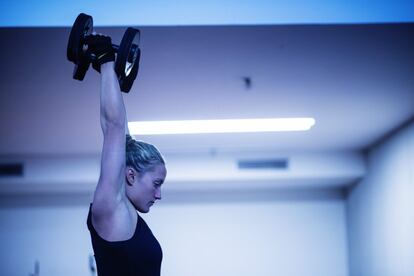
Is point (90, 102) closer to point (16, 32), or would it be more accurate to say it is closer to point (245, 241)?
point (16, 32)

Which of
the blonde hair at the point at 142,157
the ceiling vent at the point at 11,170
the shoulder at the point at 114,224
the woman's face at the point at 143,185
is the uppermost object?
the ceiling vent at the point at 11,170

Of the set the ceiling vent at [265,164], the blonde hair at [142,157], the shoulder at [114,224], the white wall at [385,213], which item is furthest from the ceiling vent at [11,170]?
the shoulder at [114,224]

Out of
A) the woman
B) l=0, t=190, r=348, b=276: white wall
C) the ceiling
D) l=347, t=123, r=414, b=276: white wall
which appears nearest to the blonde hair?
the woman

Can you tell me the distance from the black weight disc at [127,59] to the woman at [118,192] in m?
0.03

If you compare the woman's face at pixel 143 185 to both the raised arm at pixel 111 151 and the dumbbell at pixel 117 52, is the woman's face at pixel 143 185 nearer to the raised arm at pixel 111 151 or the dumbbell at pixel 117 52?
the raised arm at pixel 111 151

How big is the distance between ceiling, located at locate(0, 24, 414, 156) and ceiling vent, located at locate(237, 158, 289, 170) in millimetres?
569

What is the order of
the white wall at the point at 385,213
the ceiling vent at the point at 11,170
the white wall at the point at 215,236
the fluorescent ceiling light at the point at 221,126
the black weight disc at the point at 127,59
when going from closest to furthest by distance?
the black weight disc at the point at 127,59 → the fluorescent ceiling light at the point at 221,126 → the white wall at the point at 385,213 → the ceiling vent at the point at 11,170 → the white wall at the point at 215,236

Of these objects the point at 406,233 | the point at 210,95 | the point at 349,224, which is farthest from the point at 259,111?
the point at 349,224

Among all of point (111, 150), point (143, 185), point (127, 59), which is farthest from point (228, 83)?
point (111, 150)

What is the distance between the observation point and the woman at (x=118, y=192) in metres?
1.18

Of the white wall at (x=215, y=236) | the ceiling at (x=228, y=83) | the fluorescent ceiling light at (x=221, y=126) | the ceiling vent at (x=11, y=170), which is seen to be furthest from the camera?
the white wall at (x=215, y=236)

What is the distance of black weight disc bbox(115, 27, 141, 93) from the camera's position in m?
1.31

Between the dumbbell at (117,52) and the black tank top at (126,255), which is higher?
the dumbbell at (117,52)

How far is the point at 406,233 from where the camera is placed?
474 cm
